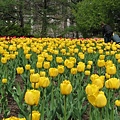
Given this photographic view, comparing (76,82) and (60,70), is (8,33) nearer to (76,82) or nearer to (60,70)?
(76,82)

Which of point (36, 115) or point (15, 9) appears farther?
point (15, 9)

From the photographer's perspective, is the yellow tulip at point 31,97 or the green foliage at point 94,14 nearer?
the yellow tulip at point 31,97

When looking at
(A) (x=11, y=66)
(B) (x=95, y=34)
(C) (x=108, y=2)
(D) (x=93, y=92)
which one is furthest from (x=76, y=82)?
(B) (x=95, y=34)

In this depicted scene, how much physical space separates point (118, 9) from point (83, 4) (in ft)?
11.1

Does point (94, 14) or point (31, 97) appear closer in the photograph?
point (31, 97)

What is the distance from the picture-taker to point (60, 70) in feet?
13.4

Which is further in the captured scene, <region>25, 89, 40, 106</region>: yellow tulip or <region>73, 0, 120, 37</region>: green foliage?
<region>73, 0, 120, 37</region>: green foliage

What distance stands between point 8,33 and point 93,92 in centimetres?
1652

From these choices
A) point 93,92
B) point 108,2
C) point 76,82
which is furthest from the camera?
point 108,2

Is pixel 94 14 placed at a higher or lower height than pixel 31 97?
higher

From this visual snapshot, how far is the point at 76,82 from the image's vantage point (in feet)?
18.0

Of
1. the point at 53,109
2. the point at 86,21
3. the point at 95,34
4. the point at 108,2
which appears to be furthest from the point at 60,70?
the point at 95,34

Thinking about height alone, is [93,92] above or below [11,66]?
above

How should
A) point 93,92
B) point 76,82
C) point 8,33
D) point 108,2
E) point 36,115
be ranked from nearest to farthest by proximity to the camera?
point 36,115 → point 93,92 → point 76,82 → point 8,33 → point 108,2
